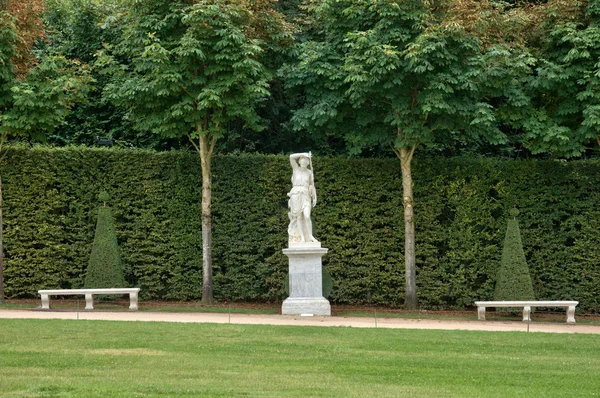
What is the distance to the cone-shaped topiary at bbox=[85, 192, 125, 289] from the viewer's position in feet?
69.4

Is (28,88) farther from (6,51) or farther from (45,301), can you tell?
(45,301)

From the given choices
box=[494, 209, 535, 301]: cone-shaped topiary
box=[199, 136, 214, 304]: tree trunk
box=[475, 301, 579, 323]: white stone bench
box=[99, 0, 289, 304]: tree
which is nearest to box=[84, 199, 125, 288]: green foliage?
box=[199, 136, 214, 304]: tree trunk

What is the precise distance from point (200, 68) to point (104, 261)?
5.05 meters

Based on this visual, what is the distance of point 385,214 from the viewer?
2252cm

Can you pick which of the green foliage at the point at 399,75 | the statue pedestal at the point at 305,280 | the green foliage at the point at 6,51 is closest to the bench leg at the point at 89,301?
the statue pedestal at the point at 305,280

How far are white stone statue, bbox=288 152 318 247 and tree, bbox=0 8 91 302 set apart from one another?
5497mm

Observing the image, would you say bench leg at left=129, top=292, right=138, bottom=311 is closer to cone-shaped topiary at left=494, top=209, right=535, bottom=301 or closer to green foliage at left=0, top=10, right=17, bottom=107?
green foliage at left=0, top=10, right=17, bottom=107

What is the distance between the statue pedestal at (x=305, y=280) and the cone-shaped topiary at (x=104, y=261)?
171 inches

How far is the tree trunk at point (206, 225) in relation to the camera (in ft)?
70.8

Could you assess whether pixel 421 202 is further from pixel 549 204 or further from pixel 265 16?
pixel 265 16

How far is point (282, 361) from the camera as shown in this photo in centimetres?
1262

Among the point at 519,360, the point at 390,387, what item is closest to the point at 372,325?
the point at 519,360

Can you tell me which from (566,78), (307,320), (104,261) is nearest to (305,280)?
(307,320)

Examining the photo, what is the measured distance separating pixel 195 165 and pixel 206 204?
142 cm
